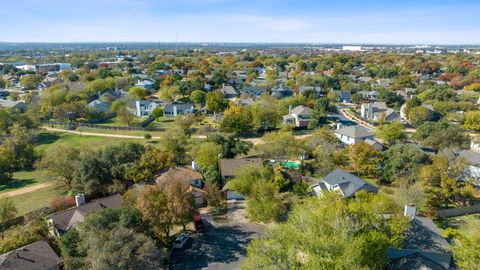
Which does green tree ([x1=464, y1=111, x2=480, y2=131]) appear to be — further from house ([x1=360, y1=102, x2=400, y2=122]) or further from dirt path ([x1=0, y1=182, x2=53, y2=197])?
dirt path ([x1=0, y1=182, x2=53, y2=197])

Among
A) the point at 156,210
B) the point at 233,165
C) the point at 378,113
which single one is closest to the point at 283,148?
the point at 233,165

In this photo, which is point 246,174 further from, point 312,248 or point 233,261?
point 312,248

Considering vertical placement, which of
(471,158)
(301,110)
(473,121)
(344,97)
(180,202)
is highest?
(301,110)

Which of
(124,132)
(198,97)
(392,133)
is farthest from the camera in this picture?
(198,97)

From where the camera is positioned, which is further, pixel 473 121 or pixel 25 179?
pixel 473 121

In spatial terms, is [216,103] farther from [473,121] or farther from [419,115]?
[473,121]

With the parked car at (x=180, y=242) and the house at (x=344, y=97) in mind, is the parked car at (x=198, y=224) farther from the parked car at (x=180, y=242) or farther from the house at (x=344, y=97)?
the house at (x=344, y=97)

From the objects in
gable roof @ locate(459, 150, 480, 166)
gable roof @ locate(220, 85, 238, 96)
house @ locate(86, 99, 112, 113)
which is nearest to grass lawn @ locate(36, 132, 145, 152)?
house @ locate(86, 99, 112, 113)
